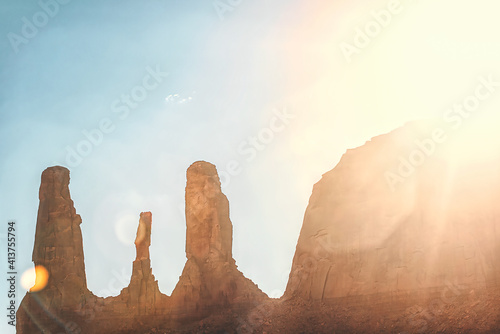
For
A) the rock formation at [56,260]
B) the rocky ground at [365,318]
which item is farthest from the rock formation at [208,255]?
the rock formation at [56,260]

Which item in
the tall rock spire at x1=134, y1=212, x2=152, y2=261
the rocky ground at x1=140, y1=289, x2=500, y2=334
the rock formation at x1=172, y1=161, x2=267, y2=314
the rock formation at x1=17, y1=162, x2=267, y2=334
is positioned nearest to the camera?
the rocky ground at x1=140, y1=289, x2=500, y2=334

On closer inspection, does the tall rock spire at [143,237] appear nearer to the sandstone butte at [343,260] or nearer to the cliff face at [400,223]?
the sandstone butte at [343,260]

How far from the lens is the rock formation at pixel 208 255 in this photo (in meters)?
68.6

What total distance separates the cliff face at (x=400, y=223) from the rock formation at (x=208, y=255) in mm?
5208

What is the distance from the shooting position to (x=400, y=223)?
63875 millimetres

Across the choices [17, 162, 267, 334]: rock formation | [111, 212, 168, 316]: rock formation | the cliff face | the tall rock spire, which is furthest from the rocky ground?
the tall rock spire

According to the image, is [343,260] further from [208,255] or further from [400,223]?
[208,255]

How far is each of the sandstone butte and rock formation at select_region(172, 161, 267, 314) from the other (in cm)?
10

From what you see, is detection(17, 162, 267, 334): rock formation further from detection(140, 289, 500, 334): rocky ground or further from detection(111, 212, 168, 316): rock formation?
detection(140, 289, 500, 334): rocky ground

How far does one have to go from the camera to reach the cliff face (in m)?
60.3

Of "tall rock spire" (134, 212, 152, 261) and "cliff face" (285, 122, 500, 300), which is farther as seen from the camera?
"tall rock spire" (134, 212, 152, 261)

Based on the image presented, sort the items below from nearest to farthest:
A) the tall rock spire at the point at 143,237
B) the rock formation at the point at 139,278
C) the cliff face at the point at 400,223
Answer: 1. the cliff face at the point at 400,223
2. the rock formation at the point at 139,278
3. the tall rock spire at the point at 143,237

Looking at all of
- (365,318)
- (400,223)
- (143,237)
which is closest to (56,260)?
(143,237)

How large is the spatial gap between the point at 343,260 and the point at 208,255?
12.1 m
